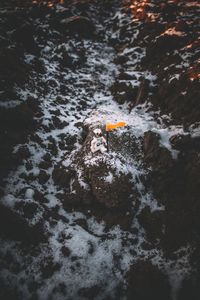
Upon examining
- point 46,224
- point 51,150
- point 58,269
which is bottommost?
point 58,269

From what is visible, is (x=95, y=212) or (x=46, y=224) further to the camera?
(x=95, y=212)

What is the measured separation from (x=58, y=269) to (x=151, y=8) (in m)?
24.3

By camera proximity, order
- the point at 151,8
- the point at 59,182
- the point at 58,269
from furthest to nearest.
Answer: the point at 151,8 < the point at 59,182 < the point at 58,269

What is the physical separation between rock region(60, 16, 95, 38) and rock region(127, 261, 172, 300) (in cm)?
2181

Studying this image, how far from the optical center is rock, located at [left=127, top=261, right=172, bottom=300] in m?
3.79

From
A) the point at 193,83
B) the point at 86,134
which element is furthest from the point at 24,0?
the point at 193,83

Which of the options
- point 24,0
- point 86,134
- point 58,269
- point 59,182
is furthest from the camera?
point 24,0

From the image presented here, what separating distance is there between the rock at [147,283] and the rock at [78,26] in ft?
71.5

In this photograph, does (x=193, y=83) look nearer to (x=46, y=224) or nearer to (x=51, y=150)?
(x=51, y=150)

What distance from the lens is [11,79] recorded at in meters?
7.98

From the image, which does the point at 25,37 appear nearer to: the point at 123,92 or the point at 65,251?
the point at 123,92

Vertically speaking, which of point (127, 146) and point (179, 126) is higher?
point (179, 126)

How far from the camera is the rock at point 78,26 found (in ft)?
53.3

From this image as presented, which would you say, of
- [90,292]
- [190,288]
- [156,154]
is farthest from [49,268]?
[156,154]
